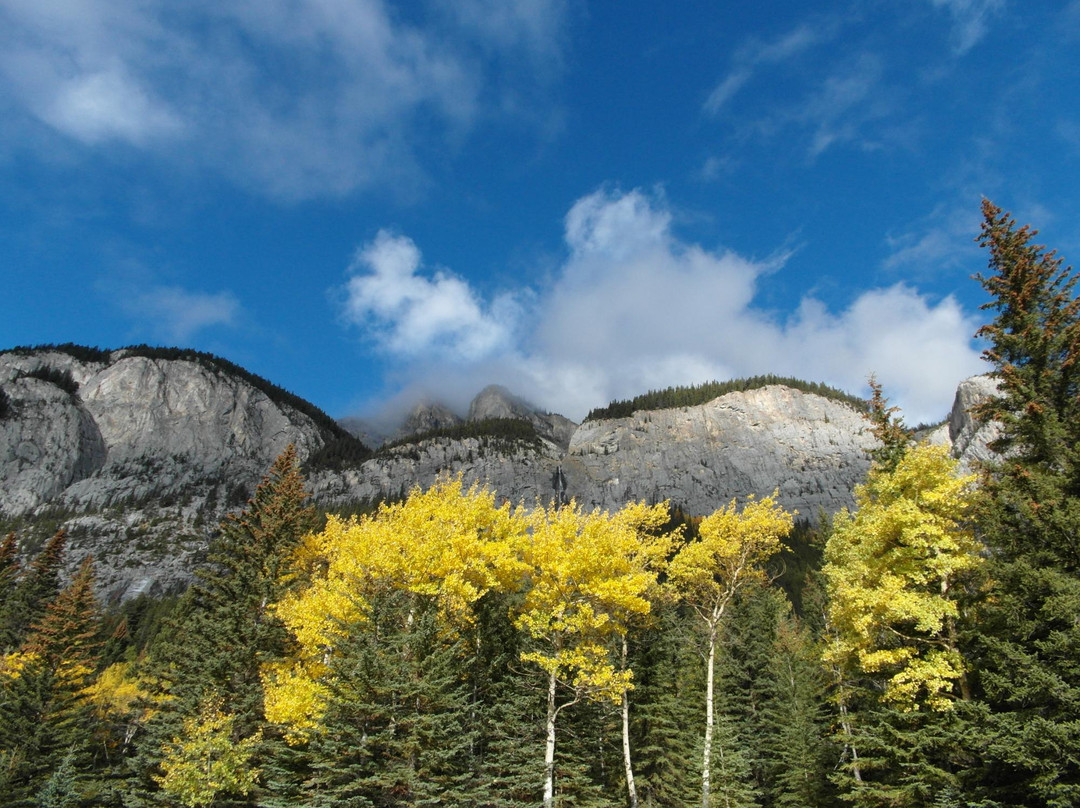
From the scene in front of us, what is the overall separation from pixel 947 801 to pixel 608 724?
10641 millimetres

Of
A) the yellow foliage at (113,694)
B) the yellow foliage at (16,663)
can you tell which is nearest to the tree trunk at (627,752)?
the yellow foliage at (16,663)

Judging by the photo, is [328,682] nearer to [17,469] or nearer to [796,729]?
[796,729]

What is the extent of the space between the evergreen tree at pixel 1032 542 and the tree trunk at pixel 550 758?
11046mm

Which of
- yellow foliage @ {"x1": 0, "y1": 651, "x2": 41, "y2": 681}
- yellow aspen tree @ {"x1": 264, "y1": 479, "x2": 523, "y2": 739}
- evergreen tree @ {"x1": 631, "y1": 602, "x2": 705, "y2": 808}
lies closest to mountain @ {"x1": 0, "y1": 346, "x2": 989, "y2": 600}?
yellow foliage @ {"x1": 0, "y1": 651, "x2": 41, "y2": 681}

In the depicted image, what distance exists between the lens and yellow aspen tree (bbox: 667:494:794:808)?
70.9 ft

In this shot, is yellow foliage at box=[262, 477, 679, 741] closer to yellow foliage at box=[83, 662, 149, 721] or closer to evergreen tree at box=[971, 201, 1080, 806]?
evergreen tree at box=[971, 201, 1080, 806]

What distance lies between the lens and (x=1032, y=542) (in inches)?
540

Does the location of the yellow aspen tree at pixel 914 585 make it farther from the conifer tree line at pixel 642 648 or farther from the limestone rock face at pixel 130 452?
the limestone rock face at pixel 130 452

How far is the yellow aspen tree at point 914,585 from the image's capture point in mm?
14883

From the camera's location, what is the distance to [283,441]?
19700 cm

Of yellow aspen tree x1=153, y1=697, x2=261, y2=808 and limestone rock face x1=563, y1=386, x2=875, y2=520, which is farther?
limestone rock face x1=563, y1=386, x2=875, y2=520

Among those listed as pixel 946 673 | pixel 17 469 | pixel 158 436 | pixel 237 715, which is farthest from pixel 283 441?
pixel 946 673

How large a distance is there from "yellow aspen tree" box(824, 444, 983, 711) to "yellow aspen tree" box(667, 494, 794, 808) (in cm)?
419

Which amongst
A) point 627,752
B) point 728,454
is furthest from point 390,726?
point 728,454
